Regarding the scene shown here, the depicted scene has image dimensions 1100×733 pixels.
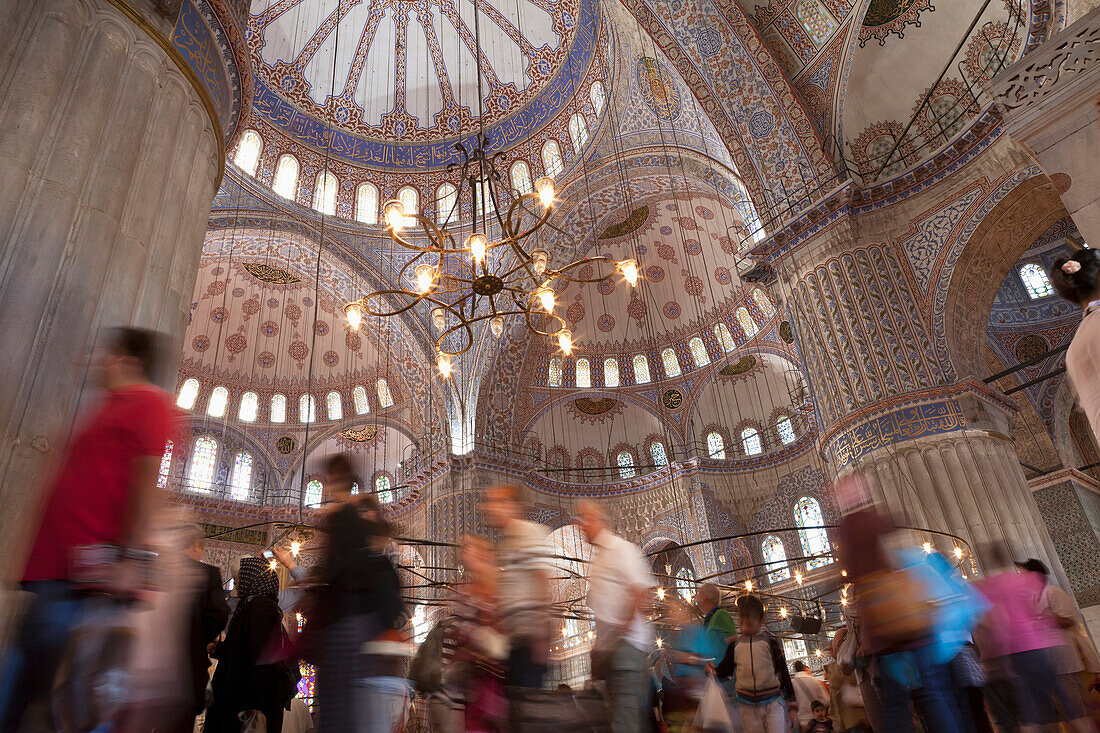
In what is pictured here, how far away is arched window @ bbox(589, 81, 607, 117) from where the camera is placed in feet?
47.8

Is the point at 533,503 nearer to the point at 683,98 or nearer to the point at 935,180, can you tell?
the point at 683,98

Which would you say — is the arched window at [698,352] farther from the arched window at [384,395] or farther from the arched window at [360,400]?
the arched window at [360,400]

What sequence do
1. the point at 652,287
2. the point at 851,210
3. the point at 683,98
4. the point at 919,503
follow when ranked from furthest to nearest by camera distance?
1. the point at 652,287
2. the point at 683,98
3. the point at 851,210
4. the point at 919,503

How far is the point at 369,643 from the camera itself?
2549mm

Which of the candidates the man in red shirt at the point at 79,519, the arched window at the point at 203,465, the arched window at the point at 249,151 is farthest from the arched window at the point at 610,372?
the man in red shirt at the point at 79,519

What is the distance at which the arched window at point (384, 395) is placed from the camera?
1970 cm

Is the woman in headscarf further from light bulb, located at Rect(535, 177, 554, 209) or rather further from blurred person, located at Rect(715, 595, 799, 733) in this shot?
light bulb, located at Rect(535, 177, 554, 209)

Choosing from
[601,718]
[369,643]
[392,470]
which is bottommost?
[601,718]

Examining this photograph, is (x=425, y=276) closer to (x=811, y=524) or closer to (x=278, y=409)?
(x=811, y=524)

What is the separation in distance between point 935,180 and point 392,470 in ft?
54.3

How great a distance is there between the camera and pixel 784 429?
58.7 feet

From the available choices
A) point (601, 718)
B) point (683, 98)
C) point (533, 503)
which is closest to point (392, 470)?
point (533, 503)

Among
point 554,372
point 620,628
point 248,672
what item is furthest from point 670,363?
point 248,672

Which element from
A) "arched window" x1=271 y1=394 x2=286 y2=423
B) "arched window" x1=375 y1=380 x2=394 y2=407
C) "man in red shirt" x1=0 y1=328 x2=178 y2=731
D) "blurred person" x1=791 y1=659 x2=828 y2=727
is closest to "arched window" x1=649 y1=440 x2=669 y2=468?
"arched window" x1=375 y1=380 x2=394 y2=407
